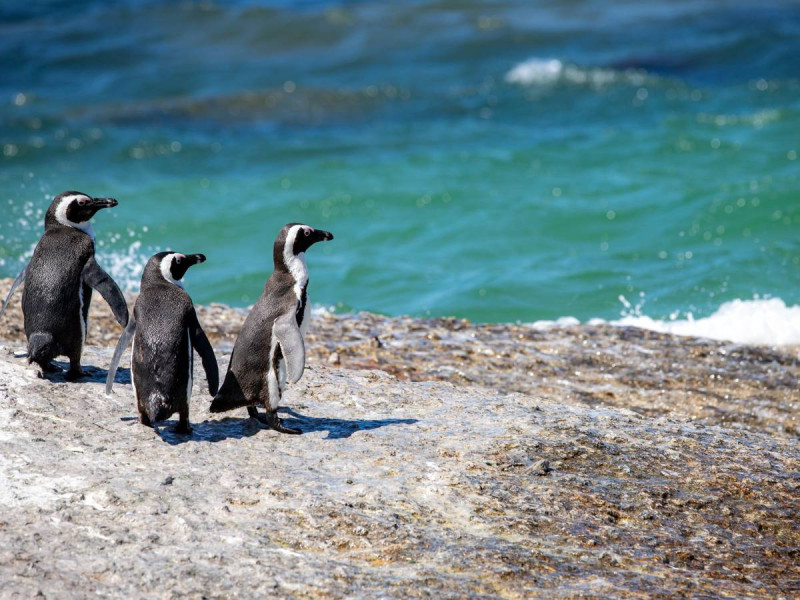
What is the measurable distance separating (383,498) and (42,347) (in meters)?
2.16

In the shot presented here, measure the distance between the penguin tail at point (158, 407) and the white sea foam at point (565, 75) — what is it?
1594 cm

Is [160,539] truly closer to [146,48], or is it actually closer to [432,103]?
[432,103]

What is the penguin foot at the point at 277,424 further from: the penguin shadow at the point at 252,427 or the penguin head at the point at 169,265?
the penguin head at the point at 169,265

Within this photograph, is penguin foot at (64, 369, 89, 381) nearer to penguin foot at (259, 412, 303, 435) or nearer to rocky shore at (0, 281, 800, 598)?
rocky shore at (0, 281, 800, 598)

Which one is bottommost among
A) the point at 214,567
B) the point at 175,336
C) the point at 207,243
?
the point at 207,243

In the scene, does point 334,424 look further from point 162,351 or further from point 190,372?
point 162,351

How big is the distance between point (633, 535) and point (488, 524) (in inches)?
25.9

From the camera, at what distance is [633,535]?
15.8 feet

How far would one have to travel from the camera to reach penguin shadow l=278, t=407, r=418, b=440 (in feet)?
18.5

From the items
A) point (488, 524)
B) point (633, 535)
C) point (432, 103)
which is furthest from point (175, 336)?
point (432, 103)

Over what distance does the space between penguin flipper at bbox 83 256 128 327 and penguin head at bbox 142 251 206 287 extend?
432mm

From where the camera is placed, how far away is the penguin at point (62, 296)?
19.2ft

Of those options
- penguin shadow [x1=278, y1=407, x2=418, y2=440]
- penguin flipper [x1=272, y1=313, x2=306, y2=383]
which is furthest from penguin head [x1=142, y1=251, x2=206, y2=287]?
penguin shadow [x1=278, y1=407, x2=418, y2=440]

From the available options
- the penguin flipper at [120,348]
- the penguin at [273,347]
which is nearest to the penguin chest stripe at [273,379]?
the penguin at [273,347]
